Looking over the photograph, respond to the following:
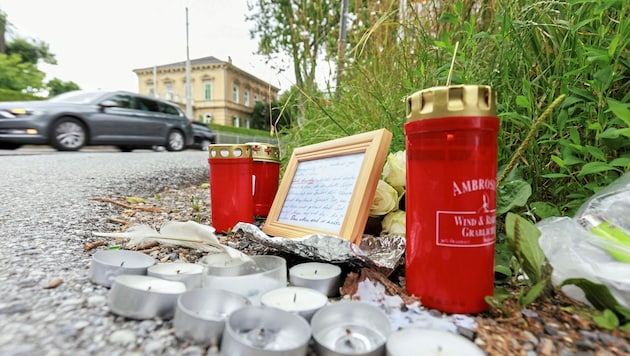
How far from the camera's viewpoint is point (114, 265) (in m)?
0.85

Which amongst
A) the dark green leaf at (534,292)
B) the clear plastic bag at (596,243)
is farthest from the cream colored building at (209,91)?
the dark green leaf at (534,292)

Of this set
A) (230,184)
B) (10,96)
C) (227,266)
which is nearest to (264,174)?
(230,184)

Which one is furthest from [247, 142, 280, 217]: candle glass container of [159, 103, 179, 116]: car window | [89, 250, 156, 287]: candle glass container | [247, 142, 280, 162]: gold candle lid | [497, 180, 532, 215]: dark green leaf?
[159, 103, 179, 116]: car window

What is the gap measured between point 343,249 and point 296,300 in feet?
0.73

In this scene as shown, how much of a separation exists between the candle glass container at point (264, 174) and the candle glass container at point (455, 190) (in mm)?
867

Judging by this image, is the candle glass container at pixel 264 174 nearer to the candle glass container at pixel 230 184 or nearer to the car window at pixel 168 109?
the candle glass container at pixel 230 184

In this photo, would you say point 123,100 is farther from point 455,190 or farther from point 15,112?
point 455,190

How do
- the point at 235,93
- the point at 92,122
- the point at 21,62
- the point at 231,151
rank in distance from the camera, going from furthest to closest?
the point at 235,93
the point at 21,62
the point at 92,122
the point at 231,151

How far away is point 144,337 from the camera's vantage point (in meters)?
0.62

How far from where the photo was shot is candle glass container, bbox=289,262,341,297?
83 centimetres

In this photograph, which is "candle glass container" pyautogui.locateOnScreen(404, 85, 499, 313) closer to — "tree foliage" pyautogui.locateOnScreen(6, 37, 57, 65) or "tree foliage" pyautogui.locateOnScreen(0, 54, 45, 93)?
"tree foliage" pyautogui.locateOnScreen(0, 54, 45, 93)

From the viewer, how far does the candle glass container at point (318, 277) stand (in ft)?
2.72

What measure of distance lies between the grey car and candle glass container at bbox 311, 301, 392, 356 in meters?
6.12

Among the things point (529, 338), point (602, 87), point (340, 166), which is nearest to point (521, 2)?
point (602, 87)
